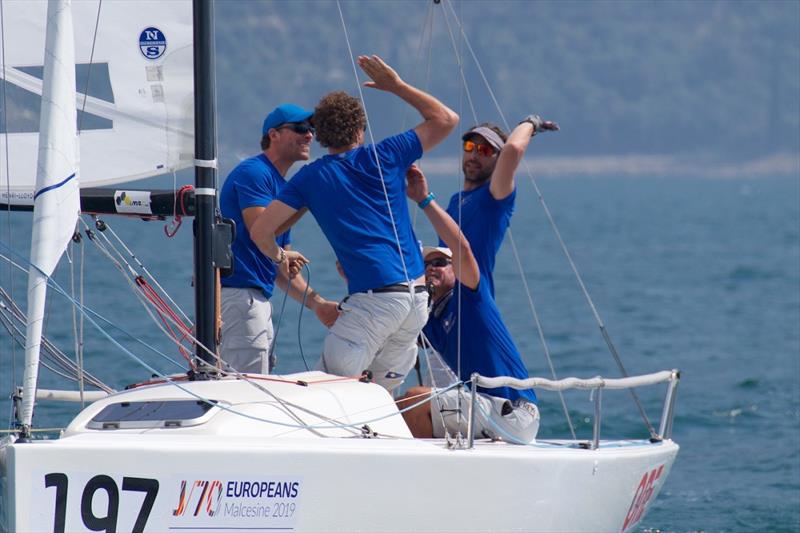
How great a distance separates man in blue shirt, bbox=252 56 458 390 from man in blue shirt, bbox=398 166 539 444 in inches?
7.0

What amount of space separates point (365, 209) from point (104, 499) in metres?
1.56

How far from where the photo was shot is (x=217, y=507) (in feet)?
15.1

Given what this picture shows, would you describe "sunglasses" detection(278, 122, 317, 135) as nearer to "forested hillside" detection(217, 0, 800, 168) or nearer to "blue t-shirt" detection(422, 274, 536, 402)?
"blue t-shirt" detection(422, 274, 536, 402)

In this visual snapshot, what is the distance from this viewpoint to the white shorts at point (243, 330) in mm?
6043

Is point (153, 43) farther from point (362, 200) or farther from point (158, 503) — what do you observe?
point (158, 503)

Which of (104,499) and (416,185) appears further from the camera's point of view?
(416,185)

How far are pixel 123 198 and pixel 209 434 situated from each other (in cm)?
134

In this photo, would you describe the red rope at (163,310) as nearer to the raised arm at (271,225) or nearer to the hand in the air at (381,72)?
the raised arm at (271,225)

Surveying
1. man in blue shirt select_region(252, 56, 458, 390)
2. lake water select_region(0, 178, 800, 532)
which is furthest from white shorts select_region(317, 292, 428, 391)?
lake water select_region(0, 178, 800, 532)

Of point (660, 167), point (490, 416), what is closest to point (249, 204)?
point (490, 416)

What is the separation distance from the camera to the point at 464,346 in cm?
573

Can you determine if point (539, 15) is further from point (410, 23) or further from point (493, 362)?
point (493, 362)

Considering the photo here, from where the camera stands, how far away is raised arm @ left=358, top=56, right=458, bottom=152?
5.36m

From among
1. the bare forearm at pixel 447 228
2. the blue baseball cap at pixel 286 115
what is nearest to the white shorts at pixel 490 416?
the bare forearm at pixel 447 228
